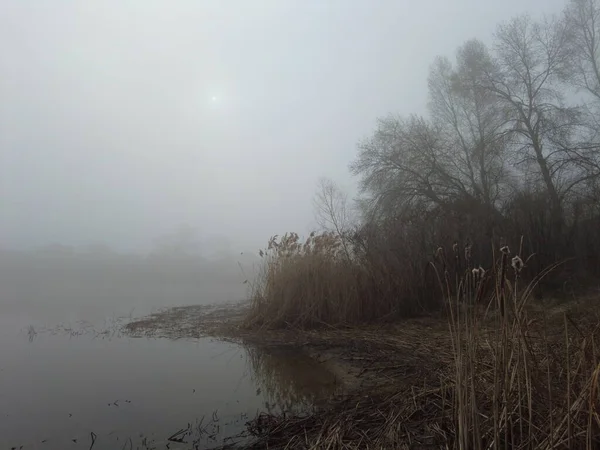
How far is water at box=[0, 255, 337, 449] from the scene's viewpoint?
9.99ft

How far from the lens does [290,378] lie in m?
4.50

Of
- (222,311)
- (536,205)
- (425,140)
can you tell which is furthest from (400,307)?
(425,140)

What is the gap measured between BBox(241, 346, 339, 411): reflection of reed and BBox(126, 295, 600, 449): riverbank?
203 mm

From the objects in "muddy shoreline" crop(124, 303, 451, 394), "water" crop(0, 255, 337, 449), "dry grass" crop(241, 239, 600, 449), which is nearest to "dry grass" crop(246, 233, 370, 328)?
"muddy shoreline" crop(124, 303, 451, 394)

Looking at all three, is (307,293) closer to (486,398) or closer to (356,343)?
(356,343)

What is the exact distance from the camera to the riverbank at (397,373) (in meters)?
2.28

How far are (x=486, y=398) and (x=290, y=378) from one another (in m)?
2.63

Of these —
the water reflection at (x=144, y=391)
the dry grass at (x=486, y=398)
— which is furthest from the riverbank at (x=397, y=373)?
the water reflection at (x=144, y=391)

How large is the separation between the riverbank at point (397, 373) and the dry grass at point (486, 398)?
13 millimetres

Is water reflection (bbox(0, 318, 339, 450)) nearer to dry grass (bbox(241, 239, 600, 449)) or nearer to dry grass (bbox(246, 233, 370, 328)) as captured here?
dry grass (bbox(241, 239, 600, 449))

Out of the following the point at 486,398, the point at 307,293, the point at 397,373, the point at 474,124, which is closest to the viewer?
the point at 486,398

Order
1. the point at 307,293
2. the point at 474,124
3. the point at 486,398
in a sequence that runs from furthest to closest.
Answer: the point at 474,124, the point at 307,293, the point at 486,398

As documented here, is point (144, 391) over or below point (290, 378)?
over

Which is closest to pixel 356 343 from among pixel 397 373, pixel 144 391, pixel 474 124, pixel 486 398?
pixel 397 373
